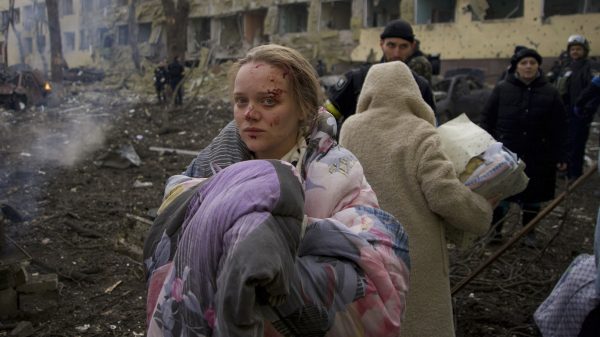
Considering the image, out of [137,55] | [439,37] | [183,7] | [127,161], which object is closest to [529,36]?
[439,37]

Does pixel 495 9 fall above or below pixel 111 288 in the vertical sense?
above

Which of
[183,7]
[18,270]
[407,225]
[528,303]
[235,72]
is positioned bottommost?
[528,303]

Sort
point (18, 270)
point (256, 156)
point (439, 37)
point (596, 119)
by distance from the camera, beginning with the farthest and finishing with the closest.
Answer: point (439, 37) → point (596, 119) → point (18, 270) → point (256, 156)

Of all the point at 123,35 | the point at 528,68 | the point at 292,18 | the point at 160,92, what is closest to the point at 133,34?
the point at 123,35

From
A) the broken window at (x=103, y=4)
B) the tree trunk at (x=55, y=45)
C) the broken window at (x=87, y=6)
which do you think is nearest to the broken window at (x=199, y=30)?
the broken window at (x=103, y=4)

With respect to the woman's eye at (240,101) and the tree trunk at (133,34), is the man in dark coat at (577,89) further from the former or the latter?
the tree trunk at (133,34)

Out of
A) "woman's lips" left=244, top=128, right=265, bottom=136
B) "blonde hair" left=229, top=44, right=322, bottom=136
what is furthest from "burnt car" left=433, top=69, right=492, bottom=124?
"woman's lips" left=244, top=128, right=265, bottom=136

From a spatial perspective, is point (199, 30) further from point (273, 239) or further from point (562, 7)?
point (273, 239)

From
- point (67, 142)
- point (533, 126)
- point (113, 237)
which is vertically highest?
point (533, 126)

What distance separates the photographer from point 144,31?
44.2 metres

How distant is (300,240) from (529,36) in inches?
885

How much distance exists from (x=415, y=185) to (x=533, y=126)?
3.16 meters

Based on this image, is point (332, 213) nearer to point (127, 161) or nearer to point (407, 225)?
point (407, 225)

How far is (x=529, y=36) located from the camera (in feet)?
69.7
